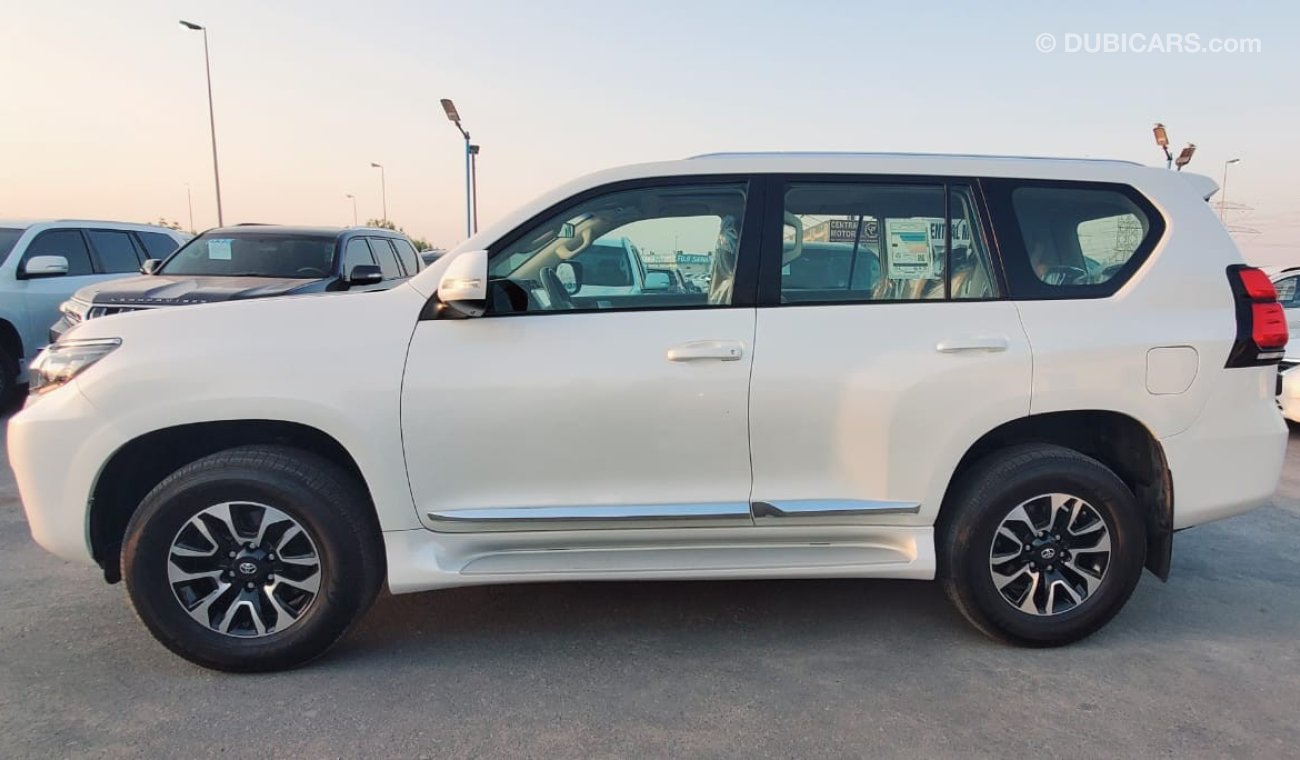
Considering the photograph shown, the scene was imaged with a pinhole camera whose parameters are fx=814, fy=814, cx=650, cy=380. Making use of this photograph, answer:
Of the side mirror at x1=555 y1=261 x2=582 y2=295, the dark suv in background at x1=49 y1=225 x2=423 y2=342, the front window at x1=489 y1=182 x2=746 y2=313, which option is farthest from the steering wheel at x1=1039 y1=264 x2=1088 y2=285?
the dark suv in background at x1=49 y1=225 x2=423 y2=342

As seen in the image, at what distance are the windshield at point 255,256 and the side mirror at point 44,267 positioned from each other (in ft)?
3.62

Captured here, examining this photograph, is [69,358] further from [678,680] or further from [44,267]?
[44,267]

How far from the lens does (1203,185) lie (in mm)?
3283

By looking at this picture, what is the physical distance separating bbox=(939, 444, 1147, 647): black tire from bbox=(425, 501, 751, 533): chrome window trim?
2.76 ft

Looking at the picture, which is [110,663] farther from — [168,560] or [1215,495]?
[1215,495]

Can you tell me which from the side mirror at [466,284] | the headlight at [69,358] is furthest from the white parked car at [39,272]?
the side mirror at [466,284]

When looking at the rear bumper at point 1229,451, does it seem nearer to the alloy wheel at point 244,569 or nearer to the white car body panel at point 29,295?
the alloy wheel at point 244,569

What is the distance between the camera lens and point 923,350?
2986mm

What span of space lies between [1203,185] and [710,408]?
2230mm

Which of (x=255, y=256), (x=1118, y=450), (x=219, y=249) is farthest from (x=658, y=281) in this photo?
(x=219, y=249)

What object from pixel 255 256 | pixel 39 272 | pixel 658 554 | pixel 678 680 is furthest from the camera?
pixel 39 272

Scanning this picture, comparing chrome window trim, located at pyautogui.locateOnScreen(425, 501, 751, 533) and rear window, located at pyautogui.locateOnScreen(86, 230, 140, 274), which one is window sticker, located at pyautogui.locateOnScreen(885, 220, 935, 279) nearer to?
chrome window trim, located at pyautogui.locateOnScreen(425, 501, 751, 533)

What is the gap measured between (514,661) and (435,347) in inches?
47.9

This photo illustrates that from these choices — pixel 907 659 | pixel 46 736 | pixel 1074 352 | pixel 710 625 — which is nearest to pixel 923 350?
pixel 1074 352
